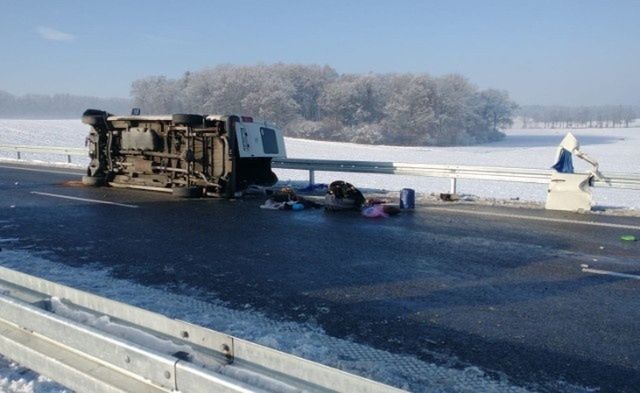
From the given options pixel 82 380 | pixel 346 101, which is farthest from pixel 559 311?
pixel 346 101

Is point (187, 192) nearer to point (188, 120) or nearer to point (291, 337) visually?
point (188, 120)

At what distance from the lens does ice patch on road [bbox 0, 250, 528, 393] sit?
3598 millimetres

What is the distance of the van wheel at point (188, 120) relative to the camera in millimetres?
12931

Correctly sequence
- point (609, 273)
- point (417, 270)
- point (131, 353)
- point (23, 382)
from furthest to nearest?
point (417, 270) → point (609, 273) → point (23, 382) → point (131, 353)

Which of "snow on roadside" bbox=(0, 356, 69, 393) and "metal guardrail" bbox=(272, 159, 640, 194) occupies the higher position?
"metal guardrail" bbox=(272, 159, 640, 194)

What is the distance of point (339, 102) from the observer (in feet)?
282

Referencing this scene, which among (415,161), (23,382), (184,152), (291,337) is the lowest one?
(415,161)

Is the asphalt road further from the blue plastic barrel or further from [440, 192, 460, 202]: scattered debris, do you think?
[440, 192, 460, 202]: scattered debris

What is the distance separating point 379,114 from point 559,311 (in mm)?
84678

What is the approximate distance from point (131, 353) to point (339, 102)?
8485 centimetres

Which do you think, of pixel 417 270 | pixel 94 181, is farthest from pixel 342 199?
pixel 94 181

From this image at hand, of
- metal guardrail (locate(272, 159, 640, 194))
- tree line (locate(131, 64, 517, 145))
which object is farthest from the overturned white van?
tree line (locate(131, 64, 517, 145))

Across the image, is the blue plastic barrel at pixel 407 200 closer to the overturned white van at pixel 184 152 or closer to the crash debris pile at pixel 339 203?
the crash debris pile at pixel 339 203

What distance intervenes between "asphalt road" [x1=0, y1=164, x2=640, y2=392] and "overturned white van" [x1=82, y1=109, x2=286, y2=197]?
148cm
